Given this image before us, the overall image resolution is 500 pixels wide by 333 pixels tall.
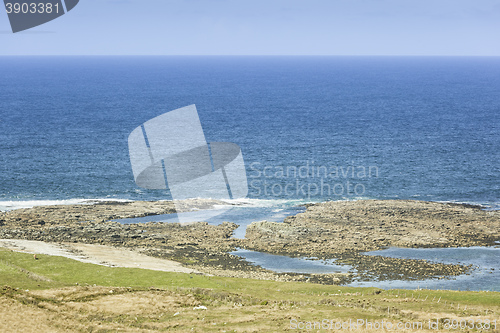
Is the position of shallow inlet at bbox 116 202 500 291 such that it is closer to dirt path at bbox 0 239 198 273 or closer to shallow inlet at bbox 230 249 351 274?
shallow inlet at bbox 230 249 351 274

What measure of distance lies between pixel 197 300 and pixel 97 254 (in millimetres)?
24032

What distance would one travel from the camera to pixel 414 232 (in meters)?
80.6

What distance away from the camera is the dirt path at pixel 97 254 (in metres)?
64.9

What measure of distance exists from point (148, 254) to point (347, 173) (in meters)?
54.0

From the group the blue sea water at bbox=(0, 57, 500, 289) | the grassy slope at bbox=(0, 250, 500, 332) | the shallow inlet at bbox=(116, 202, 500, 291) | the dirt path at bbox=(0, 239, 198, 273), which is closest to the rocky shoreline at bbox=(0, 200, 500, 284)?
the shallow inlet at bbox=(116, 202, 500, 291)

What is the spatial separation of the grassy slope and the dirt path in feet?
13.3

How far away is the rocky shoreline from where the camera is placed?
226 feet

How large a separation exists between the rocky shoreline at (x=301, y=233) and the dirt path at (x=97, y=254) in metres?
2.86

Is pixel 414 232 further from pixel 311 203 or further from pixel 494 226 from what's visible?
pixel 311 203

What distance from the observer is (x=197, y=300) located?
49.8m

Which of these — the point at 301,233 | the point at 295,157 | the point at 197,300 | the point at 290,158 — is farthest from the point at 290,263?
the point at 295,157

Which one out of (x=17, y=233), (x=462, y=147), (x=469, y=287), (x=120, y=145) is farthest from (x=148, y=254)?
(x=462, y=147)

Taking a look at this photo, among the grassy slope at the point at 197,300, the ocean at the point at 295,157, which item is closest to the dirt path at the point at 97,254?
the grassy slope at the point at 197,300

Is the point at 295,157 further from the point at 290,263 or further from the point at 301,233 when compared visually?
the point at 290,263
